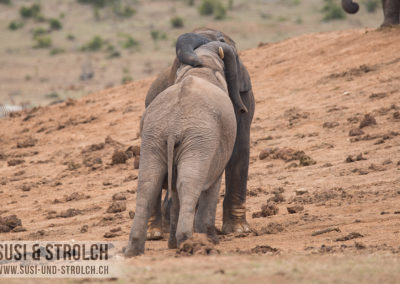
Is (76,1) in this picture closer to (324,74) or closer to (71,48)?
(71,48)

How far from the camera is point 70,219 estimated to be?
9.12m

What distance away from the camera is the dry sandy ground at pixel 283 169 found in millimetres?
5113

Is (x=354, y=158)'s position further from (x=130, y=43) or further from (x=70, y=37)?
(x=70, y=37)

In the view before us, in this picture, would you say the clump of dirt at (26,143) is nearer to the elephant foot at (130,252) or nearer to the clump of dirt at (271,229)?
the clump of dirt at (271,229)

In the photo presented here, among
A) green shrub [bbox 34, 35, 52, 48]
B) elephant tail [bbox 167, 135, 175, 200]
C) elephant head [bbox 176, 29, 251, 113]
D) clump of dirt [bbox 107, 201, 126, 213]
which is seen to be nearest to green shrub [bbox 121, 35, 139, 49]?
green shrub [bbox 34, 35, 52, 48]

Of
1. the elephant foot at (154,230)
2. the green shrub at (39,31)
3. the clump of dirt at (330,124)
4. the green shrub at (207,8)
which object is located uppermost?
the green shrub at (207,8)

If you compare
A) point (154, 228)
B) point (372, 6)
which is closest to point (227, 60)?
point (154, 228)

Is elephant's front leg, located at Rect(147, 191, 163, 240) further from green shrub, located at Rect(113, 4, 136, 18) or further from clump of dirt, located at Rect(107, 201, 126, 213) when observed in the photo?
green shrub, located at Rect(113, 4, 136, 18)

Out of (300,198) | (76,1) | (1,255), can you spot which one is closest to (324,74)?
(300,198)

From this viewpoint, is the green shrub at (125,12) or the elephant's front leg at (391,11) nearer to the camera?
the elephant's front leg at (391,11)

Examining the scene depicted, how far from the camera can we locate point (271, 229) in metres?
7.27

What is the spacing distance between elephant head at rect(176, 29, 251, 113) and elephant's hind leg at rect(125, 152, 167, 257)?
3.51 feet

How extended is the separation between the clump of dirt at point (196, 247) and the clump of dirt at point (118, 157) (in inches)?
269

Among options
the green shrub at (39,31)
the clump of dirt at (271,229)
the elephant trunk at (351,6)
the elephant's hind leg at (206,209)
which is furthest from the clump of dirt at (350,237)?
the green shrub at (39,31)
